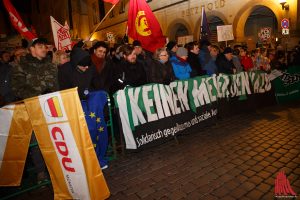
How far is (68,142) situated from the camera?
3.15 m

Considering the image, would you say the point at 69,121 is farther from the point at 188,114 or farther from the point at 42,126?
the point at 188,114

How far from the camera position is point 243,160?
439cm

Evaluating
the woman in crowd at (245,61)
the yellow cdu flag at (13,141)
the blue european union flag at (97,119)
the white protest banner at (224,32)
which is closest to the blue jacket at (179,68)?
the blue european union flag at (97,119)

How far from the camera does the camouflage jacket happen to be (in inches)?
160

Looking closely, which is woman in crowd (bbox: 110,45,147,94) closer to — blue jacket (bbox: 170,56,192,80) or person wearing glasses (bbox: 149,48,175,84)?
person wearing glasses (bbox: 149,48,175,84)

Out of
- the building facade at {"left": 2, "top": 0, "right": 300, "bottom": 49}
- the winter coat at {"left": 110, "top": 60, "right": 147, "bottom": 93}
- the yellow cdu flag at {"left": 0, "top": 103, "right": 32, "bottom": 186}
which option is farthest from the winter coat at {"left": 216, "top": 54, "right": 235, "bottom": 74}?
the building facade at {"left": 2, "top": 0, "right": 300, "bottom": 49}

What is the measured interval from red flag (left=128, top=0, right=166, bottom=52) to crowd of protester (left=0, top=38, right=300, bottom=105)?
1.15ft

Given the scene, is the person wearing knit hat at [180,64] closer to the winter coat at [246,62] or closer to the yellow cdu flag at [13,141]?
the yellow cdu flag at [13,141]

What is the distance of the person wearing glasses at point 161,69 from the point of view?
5.64 m

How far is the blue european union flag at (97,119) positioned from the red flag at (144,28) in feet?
7.49

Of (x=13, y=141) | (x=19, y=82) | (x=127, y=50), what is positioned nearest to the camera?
(x=13, y=141)

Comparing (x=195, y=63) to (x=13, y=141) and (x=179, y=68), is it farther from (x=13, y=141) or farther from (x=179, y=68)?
(x=13, y=141)

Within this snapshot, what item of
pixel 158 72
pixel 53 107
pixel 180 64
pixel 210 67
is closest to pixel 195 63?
pixel 210 67

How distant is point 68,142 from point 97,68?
2270mm
